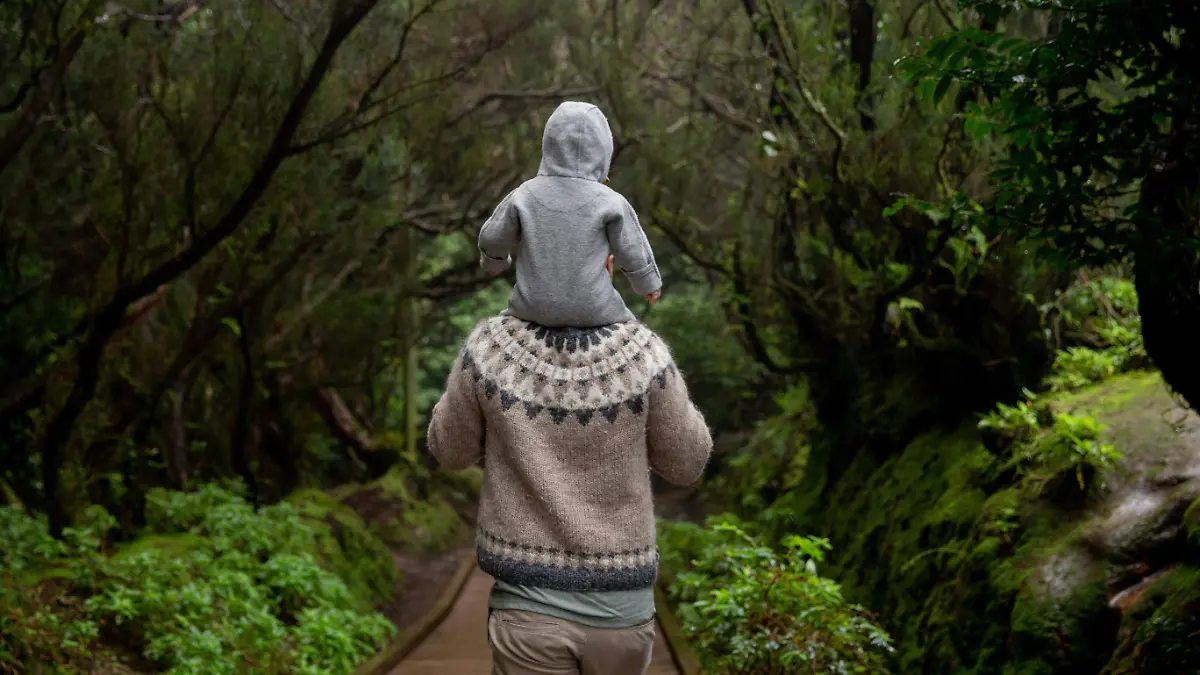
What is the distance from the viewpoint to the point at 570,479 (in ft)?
9.00

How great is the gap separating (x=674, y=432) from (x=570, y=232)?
0.54m

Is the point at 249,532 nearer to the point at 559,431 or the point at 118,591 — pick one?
the point at 118,591

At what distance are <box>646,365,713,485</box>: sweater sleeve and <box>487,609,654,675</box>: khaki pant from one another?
0.40 metres

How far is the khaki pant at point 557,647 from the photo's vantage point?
2676 mm

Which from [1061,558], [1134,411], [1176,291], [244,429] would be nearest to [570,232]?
[1176,291]

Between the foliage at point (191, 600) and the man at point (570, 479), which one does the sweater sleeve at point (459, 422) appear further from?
the foliage at point (191, 600)

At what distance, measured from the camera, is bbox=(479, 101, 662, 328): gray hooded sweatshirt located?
2719 millimetres

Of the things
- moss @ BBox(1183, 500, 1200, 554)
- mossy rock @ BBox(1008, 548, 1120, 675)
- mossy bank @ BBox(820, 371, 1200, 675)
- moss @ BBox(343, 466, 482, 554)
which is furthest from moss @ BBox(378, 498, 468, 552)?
moss @ BBox(1183, 500, 1200, 554)

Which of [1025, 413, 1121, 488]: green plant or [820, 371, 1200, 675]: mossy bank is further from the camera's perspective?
[1025, 413, 1121, 488]: green plant

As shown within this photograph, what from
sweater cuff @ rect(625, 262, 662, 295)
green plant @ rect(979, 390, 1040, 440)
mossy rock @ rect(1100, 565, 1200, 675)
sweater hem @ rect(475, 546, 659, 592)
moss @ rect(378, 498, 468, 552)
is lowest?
moss @ rect(378, 498, 468, 552)

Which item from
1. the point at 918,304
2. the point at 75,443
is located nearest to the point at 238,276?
the point at 75,443

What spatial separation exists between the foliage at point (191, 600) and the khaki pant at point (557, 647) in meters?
3.53

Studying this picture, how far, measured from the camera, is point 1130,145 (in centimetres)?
328

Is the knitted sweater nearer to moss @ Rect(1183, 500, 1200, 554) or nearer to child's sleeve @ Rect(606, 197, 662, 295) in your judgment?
child's sleeve @ Rect(606, 197, 662, 295)
